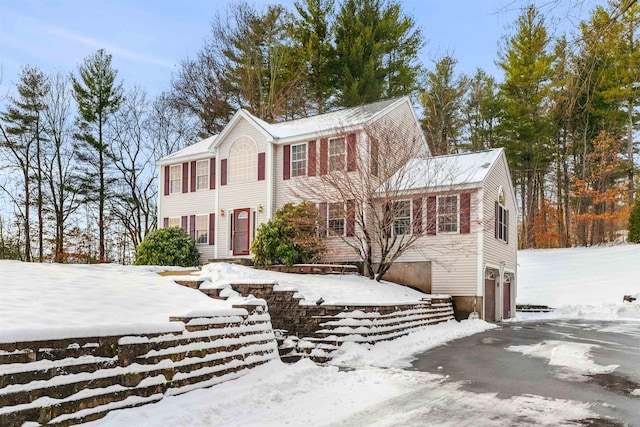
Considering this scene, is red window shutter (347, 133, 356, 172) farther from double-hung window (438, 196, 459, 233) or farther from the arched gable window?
the arched gable window

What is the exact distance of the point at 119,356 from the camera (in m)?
5.87

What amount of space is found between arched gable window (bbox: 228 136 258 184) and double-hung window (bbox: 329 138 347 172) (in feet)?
11.1

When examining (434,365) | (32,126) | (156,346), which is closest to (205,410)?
(156,346)

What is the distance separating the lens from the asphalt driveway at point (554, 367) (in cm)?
708

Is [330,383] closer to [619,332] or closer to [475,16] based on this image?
[475,16]

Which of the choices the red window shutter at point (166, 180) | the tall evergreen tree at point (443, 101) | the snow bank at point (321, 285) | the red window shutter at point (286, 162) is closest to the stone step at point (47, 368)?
the snow bank at point (321, 285)

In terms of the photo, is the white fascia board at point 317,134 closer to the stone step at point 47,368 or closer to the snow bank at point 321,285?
the snow bank at point 321,285

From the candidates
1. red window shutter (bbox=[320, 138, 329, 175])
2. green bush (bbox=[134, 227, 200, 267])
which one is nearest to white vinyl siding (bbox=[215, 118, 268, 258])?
green bush (bbox=[134, 227, 200, 267])

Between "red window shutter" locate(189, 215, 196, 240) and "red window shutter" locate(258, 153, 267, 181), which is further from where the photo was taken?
"red window shutter" locate(189, 215, 196, 240)

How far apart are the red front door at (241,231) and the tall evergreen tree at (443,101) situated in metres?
14.4

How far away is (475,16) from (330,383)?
5.30 metres

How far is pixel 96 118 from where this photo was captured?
92.9 feet

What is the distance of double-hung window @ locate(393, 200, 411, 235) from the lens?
1731 cm

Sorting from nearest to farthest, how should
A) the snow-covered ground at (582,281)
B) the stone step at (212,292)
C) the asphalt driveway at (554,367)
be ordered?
the asphalt driveway at (554,367)
the stone step at (212,292)
the snow-covered ground at (582,281)
